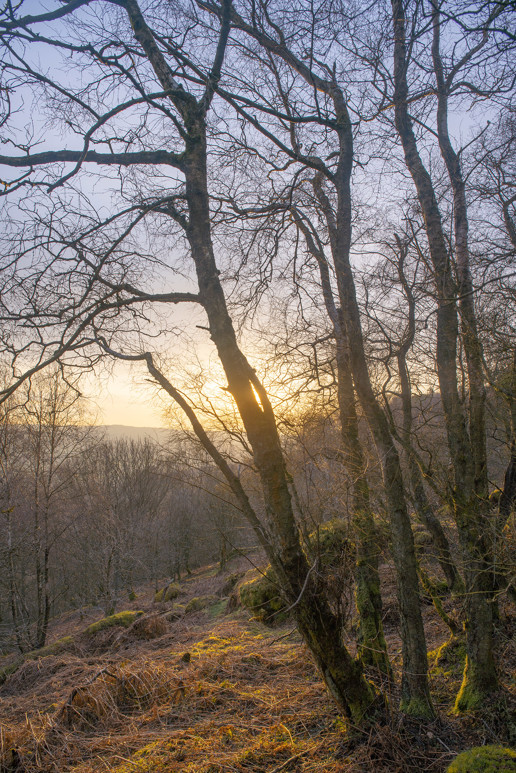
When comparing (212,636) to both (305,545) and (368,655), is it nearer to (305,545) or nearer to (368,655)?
(368,655)

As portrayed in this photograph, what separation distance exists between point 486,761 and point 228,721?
235cm

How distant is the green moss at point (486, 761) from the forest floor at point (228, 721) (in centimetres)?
31

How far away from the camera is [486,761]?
247 centimetres

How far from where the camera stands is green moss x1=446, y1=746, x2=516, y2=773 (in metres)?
2.39

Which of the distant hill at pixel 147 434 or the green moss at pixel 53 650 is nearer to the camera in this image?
the distant hill at pixel 147 434

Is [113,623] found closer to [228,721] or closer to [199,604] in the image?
[199,604]

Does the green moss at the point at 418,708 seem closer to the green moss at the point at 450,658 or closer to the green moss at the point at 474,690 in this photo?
the green moss at the point at 474,690

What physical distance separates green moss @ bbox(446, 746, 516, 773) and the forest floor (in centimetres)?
31

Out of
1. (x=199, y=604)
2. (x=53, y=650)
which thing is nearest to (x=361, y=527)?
(x=53, y=650)

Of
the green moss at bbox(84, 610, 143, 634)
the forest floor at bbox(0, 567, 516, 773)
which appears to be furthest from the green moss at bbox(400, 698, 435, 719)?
the green moss at bbox(84, 610, 143, 634)

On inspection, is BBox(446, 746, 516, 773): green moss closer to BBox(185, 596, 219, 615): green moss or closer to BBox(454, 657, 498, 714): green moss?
BBox(454, 657, 498, 714): green moss

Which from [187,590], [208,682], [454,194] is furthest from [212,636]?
[187,590]

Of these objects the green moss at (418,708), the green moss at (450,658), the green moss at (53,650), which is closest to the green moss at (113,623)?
the green moss at (53,650)

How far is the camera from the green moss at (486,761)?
7.84 ft
